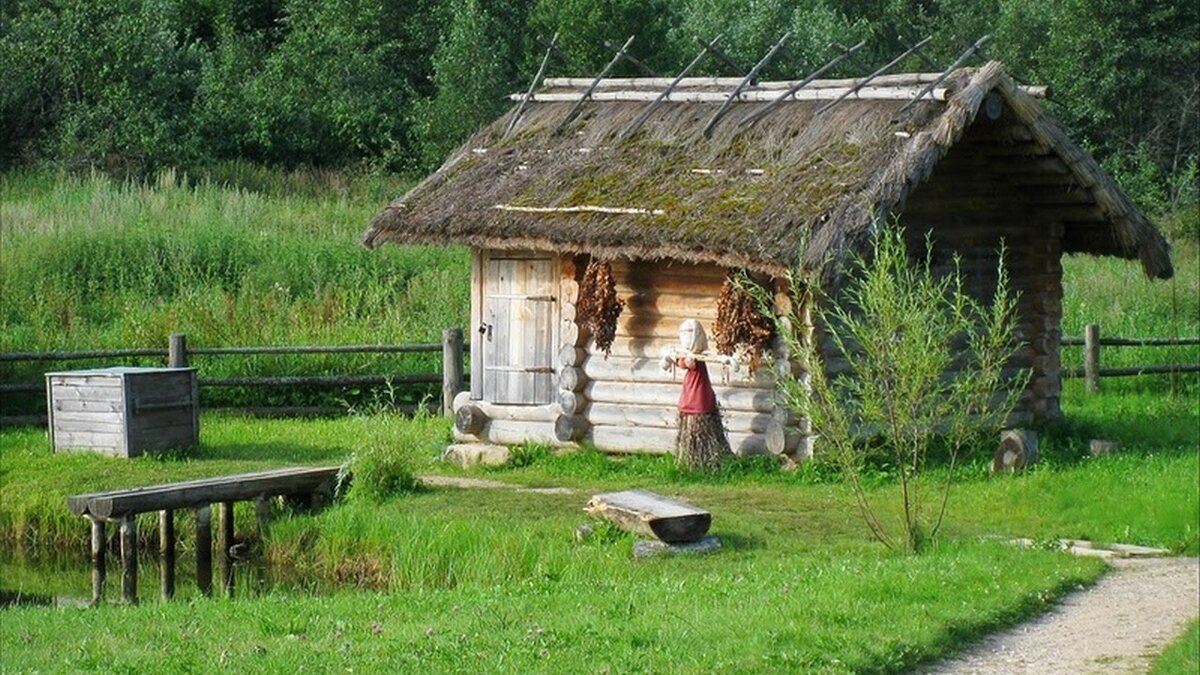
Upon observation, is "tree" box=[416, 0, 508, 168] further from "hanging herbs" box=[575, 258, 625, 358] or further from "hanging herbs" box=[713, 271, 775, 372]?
"hanging herbs" box=[713, 271, 775, 372]

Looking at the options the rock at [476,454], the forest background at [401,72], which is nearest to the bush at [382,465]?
the rock at [476,454]

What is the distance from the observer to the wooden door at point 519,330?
64.8ft

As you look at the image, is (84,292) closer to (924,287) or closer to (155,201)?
(155,201)

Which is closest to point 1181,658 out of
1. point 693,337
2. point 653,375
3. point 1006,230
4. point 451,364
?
point 693,337

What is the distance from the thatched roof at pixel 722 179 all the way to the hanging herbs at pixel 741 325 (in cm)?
45

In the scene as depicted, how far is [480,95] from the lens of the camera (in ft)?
128

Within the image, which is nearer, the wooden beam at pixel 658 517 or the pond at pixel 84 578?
the wooden beam at pixel 658 517

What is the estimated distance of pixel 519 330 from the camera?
1991 centimetres

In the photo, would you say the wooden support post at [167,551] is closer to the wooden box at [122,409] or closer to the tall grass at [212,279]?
the wooden box at [122,409]

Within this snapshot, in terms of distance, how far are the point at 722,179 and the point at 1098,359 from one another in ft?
25.0

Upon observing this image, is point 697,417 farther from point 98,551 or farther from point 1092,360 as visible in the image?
point 1092,360

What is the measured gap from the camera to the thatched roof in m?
17.3

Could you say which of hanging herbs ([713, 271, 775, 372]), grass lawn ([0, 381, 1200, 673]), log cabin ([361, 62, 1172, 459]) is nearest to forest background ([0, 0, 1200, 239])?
log cabin ([361, 62, 1172, 459])

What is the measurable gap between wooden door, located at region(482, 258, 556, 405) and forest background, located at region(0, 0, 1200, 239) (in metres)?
18.4
